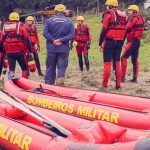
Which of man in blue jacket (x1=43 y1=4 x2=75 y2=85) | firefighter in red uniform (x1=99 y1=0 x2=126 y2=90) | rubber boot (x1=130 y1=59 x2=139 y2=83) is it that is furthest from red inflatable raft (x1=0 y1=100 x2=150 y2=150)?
rubber boot (x1=130 y1=59 x2=139 y2=83)

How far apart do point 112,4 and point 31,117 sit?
4064mm

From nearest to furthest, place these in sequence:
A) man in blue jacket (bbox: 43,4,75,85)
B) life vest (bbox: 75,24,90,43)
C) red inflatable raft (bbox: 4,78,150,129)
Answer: red inflatable raft (bbox: 4,78,150,129) → man in blue jacket (bbox: 43,4,75,85) → life vest (bbox: 75,24,90,43)

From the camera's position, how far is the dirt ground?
9.38 meters

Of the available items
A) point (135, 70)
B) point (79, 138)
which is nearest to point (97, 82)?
point (135, 70)

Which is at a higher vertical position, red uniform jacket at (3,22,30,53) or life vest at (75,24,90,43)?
red uniform jacket at (3,22,30,53)

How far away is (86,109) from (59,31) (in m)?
3.20

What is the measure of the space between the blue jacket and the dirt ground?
57.2 inches

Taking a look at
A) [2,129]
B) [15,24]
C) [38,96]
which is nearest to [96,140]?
[2,129]

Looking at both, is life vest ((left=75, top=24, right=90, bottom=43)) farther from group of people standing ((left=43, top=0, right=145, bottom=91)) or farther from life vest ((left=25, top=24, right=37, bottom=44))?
group of people standing ((left=43, top=0, right=145, bottom=91))

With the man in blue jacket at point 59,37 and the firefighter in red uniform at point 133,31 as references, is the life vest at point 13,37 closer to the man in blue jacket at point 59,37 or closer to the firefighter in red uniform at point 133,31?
the man in blue jacket at point 59,37

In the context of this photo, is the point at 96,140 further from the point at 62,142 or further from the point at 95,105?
the point at 95,105

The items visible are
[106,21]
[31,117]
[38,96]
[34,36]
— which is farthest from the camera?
[34,36]

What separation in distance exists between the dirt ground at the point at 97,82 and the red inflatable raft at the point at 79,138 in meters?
4.35

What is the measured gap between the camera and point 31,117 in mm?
5688
